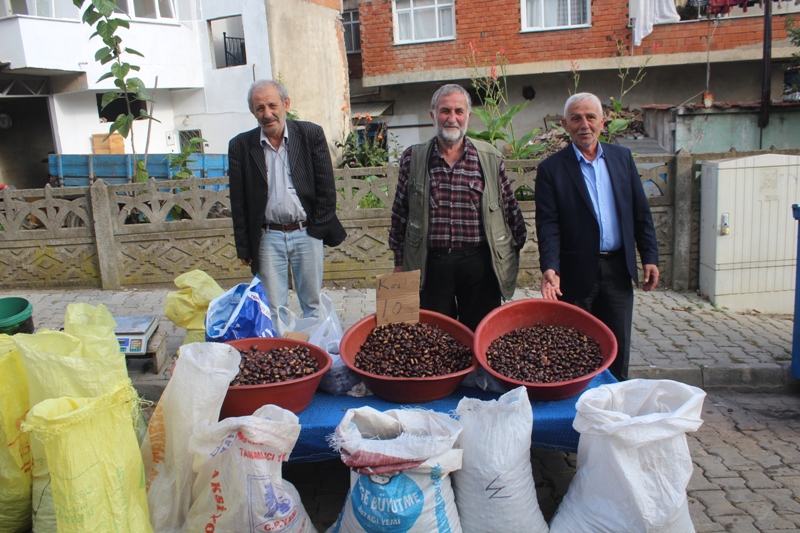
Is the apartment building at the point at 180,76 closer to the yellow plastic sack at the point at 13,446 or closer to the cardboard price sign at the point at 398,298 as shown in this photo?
the yellow plastic sack at the point at 13,446

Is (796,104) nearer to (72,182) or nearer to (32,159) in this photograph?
(72,182)

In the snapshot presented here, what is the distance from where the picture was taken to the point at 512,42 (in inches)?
601

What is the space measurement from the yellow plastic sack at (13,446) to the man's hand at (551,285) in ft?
8.64

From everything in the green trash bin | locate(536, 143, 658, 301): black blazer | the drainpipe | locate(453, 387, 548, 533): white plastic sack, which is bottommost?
locate(453, 387, 548, 533): white plastic sack

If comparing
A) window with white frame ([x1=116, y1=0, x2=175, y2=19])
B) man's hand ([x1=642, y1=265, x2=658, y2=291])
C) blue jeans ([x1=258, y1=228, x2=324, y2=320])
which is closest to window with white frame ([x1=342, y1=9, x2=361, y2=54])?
window with white frame ([x1=116, y1=0, x2=175, y2=19])

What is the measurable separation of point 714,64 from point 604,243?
14.1m

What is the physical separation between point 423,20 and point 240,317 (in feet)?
46.6

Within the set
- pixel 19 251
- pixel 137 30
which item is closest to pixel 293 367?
pixel 19 251

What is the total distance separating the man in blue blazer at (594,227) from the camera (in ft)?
11.2

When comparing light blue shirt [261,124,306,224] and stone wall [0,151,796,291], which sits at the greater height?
light blue shirt [261,124,306,224]

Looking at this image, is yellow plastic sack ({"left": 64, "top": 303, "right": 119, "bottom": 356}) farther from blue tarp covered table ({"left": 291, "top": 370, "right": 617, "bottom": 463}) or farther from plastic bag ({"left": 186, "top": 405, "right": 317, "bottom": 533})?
blue tarp covered table ({"left": 291, "top": 370, "right": 617, "bottom": 463})

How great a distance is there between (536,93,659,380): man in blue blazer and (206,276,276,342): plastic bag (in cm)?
158

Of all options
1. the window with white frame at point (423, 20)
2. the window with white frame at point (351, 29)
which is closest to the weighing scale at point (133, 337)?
the window with white frame at point (423, 20)

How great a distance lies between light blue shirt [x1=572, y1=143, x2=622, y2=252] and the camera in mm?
3414
